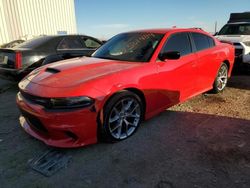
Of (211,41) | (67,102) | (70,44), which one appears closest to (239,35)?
A: (211,41)

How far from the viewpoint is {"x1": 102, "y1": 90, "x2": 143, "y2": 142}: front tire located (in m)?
3.27

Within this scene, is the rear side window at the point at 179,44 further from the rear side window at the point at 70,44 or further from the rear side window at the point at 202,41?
the rear side window at the point at 70,44

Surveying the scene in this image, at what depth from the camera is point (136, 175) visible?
275 centimetres

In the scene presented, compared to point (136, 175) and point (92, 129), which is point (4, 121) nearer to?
point (92, 129)

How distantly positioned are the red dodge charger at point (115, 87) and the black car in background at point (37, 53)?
2065mm

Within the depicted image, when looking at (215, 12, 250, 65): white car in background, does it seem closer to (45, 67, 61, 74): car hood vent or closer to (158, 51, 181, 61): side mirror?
(158, 51, 181, 61): side mirror

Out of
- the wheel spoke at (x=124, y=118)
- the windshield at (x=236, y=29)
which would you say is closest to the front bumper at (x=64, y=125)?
the wheel spoke at (x=124, y=118)

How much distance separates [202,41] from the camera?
504cm

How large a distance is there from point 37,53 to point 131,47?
291 cm

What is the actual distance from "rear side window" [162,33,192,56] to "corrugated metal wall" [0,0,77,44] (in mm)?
16954

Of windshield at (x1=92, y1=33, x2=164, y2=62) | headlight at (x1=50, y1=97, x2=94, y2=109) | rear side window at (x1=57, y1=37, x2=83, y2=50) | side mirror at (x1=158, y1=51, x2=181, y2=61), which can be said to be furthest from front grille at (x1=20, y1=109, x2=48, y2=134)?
rear side window at (x1=57, y1=37, x2=83, y2=50)

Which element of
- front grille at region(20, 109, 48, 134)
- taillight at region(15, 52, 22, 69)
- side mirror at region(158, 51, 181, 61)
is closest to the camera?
front grille at region(20, 109, 48, 134)

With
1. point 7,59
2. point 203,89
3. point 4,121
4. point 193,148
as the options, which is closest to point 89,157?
point 193,148

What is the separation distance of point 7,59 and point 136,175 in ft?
15.5
